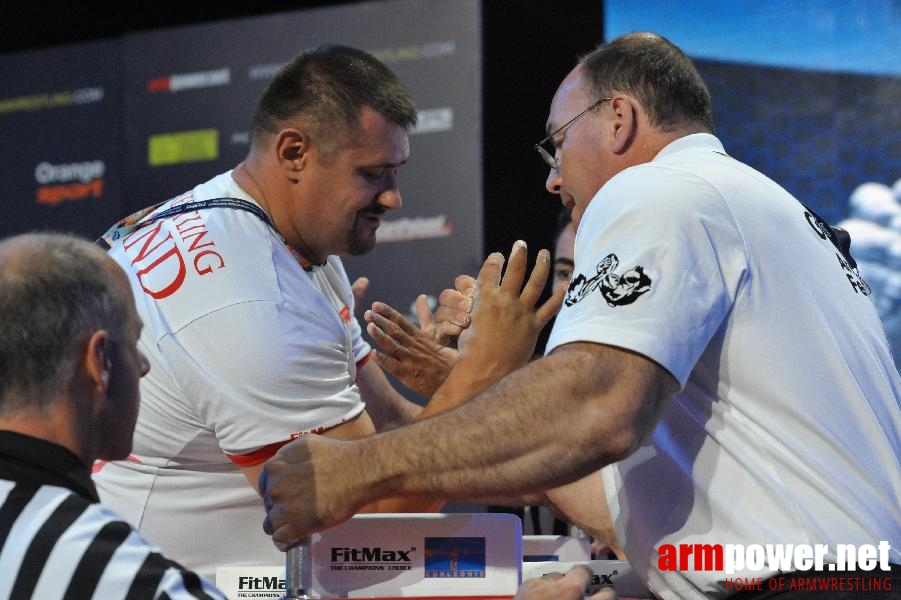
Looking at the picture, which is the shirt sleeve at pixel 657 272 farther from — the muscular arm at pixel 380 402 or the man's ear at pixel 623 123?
the muscular arm at pixel 380 402

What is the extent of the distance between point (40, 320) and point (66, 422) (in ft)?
0.43

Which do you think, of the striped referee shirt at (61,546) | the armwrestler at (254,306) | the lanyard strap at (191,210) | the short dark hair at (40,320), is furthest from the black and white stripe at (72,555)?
the lanyard strap at (191,210)

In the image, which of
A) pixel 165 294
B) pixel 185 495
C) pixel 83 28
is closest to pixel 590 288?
pixel 165 294

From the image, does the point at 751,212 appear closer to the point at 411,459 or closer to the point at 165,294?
the point at 411,459

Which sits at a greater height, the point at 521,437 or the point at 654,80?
the point at 654,80

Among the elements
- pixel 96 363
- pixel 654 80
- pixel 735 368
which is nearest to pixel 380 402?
pixel 654 80

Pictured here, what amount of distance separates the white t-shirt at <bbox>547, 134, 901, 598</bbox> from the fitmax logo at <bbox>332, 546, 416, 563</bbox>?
348 mm

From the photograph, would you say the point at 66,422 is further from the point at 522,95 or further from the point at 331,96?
the point at 522,95

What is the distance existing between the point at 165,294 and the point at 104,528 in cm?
88

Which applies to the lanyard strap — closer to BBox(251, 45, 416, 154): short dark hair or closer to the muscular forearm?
BBox(251, 45, 416, 154): short dark hair

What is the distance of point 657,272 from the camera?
1545 mm

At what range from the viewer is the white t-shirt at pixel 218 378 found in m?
2.08

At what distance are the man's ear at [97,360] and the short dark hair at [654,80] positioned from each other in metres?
1.04

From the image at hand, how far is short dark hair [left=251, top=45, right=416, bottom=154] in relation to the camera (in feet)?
8.27
